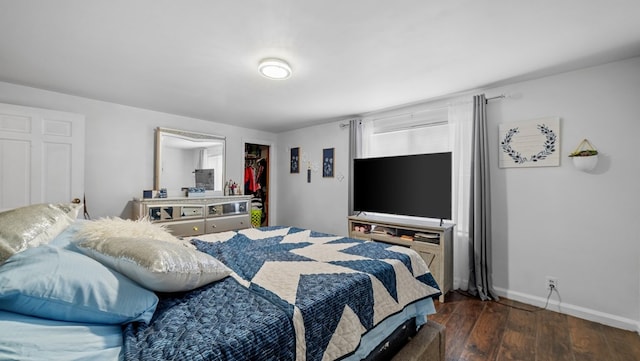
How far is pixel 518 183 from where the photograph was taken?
280 centimetres

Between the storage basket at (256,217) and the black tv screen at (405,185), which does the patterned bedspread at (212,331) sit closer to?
the black tv screen at (405,185)

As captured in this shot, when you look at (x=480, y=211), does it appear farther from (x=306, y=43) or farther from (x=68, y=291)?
(x=68, y=291)

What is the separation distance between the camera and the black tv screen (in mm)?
3062

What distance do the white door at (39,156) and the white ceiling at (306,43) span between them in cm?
38

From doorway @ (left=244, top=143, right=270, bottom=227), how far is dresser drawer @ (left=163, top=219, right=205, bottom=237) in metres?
1.55

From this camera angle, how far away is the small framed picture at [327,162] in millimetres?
4629

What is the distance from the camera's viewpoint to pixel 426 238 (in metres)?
2.97

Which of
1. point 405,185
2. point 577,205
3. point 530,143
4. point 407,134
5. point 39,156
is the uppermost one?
point 407,134

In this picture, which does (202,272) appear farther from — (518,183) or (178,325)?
(518,183)

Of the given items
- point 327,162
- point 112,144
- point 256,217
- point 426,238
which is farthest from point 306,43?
point 256,217

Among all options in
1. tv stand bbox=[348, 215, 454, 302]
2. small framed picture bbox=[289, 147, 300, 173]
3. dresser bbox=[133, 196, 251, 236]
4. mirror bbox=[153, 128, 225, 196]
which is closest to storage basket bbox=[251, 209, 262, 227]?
dresser bbox=[133, 196, 251, 236]

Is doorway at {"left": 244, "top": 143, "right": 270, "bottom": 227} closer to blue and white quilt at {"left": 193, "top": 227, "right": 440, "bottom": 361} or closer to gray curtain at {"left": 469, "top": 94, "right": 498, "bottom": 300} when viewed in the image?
blue and white quilt at {"left": 193, "top": 227, "right": 440, "bottom": 361}

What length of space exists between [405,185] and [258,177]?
340 cm

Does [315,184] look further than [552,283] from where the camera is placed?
Yes
